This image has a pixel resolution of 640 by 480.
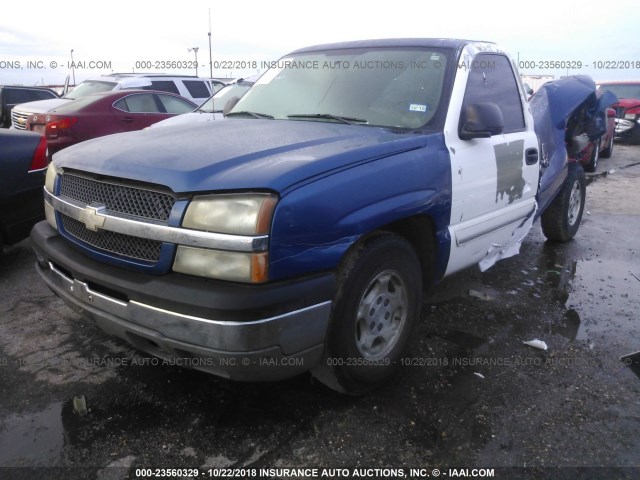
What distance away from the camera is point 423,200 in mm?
2762

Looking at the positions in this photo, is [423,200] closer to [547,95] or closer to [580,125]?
[547,95]

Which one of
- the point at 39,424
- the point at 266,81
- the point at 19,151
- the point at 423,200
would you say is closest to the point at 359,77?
the point at 266,81

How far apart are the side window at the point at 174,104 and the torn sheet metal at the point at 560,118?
258 inches

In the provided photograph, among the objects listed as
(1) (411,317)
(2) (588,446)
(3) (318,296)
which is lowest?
(2) (588,446)

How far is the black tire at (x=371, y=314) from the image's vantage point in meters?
2.40

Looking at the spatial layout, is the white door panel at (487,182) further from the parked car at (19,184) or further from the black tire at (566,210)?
the parked car at (19,184)

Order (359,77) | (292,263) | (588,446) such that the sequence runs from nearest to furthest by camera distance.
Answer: (292,263), (588,446), (359,77)

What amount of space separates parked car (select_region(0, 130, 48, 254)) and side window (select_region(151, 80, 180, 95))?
284 inches

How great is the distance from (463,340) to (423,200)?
3.97 feet

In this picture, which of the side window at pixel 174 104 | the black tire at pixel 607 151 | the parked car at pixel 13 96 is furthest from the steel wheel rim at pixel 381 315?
the parked car at pixel 13 96

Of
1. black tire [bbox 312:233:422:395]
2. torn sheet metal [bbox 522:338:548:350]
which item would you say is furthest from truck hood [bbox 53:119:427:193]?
torn sheet metal [bbox 522:338:548:350]

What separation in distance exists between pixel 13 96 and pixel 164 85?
487 cm

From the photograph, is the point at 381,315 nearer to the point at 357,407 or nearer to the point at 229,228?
the point at 357,407

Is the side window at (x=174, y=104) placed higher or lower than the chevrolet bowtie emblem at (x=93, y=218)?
higher
